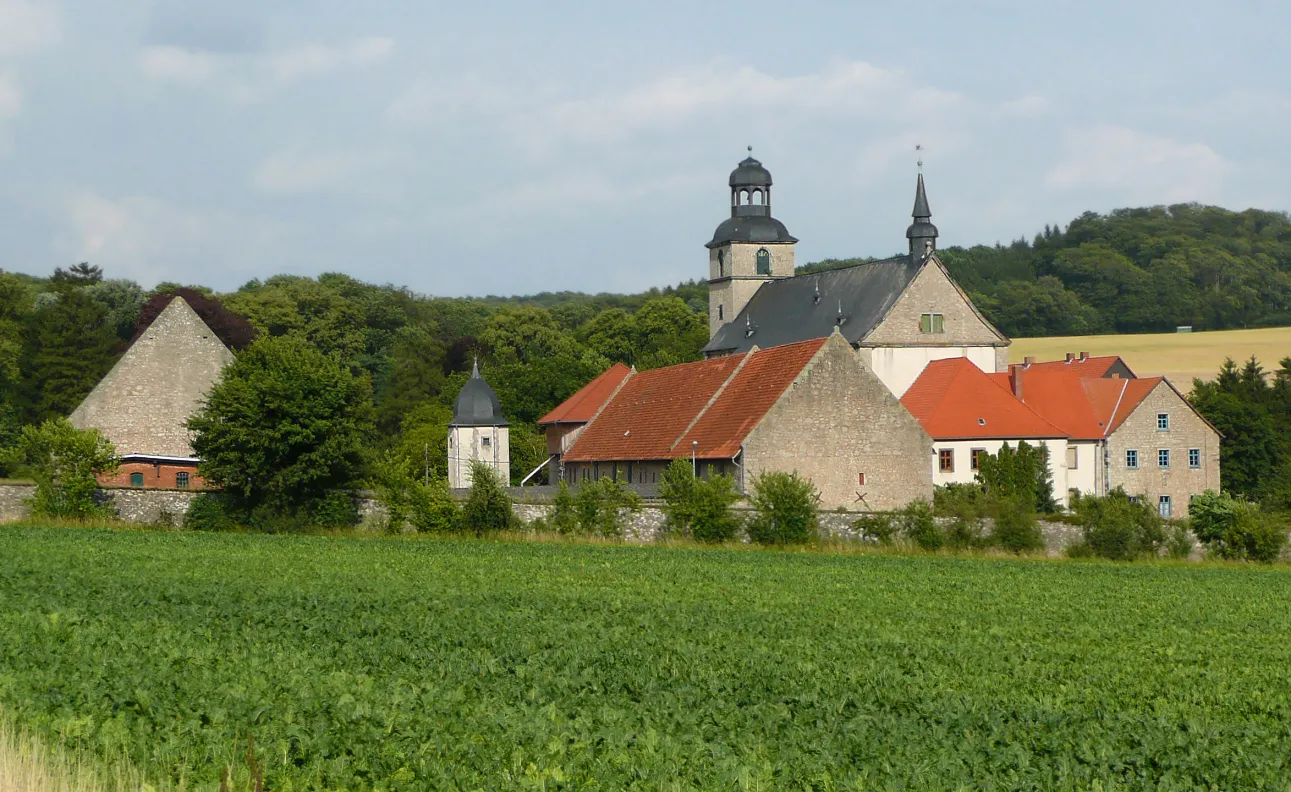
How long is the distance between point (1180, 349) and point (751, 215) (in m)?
35.7

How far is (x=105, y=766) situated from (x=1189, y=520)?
1374 inches

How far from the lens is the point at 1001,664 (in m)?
16.1

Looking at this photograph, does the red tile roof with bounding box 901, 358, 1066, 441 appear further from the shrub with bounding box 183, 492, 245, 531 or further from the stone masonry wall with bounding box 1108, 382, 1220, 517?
the shrub with bounding box 183, 492, 245, 531

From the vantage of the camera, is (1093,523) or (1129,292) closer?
(1093,523)

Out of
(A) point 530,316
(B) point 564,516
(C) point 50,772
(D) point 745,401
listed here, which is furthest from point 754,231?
(C) point 50,772

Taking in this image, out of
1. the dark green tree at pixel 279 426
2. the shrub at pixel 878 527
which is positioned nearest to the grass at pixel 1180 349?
the shrub at pixel 878 527

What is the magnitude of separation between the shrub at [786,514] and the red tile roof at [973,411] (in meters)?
25.5

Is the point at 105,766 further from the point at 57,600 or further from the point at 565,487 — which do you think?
the point at 565,487

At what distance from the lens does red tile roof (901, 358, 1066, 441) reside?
206 feet

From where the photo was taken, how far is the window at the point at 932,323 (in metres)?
71.2

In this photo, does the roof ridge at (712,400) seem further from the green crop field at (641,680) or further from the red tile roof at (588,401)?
the green crop field at (641,680)

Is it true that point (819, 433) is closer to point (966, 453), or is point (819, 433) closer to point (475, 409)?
point (966, 453)

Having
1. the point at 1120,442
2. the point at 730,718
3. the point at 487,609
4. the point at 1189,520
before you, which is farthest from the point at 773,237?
the point at 730,718

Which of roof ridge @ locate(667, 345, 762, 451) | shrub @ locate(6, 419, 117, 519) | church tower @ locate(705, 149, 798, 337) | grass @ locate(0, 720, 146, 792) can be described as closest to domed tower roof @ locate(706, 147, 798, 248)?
Answer: church tower @ locate(705, 149, 798, 337)
